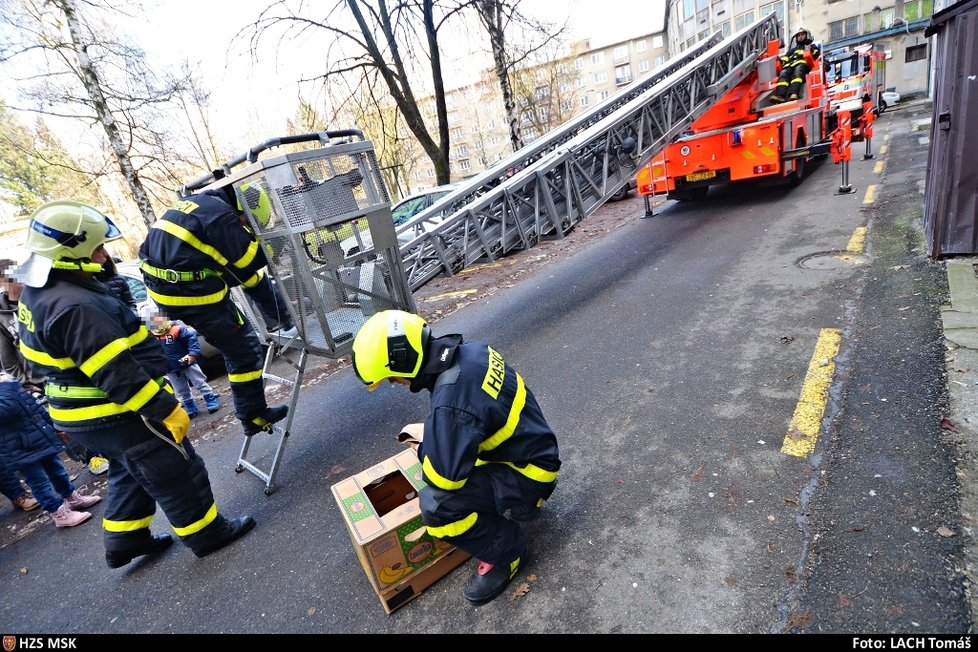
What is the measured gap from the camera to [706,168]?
8.80 meters

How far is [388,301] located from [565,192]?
318 centimetres

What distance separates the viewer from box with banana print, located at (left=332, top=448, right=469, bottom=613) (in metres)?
2.22

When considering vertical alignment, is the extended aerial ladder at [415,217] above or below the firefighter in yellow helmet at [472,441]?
above

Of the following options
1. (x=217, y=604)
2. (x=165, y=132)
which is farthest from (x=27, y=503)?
(x=165, y=132)

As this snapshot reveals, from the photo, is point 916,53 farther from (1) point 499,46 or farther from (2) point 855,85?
(1) point 499,46

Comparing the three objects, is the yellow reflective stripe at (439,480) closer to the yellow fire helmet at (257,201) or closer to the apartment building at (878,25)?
the yellow fire helmet at (257,201)

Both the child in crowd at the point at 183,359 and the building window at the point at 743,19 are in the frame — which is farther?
the building window at the point at 743,19

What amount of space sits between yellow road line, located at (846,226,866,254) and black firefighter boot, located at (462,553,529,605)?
216 inches

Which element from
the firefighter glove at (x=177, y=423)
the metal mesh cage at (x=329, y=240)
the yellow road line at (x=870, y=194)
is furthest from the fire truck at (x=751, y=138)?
the firefighter glove at (x=177, y=423)

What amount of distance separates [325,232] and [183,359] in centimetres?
260

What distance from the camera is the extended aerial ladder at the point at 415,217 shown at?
3385mm

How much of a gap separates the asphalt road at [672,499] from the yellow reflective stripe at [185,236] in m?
1.72

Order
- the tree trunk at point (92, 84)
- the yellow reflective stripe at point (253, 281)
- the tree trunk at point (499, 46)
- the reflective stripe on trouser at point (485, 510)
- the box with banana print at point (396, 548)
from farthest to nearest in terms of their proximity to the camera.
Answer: the tree trunk at point (499, 46)
the tree trunk at point (92, 84)
the yellow reflective stripe at point (253, 281)
the box with banana print at point (396, 548)
the reflective stripe on trouser at point (485, 510)
